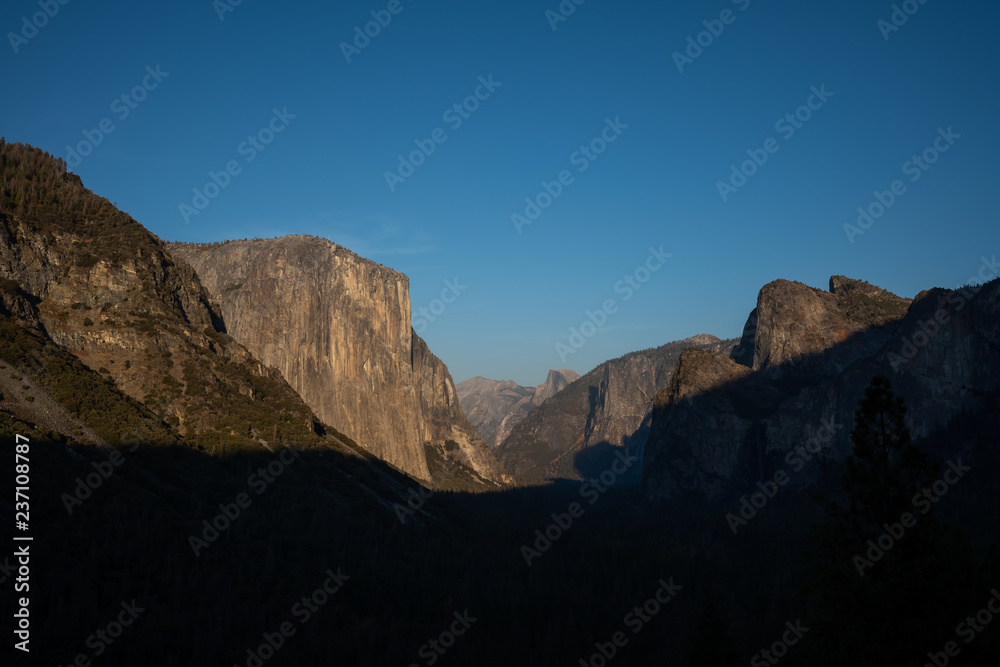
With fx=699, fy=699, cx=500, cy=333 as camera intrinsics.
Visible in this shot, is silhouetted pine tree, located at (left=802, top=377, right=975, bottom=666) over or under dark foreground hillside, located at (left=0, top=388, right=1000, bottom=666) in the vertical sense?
over

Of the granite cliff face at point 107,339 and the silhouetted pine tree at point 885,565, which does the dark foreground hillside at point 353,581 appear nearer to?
the silhouetted pine tree at point 885,565

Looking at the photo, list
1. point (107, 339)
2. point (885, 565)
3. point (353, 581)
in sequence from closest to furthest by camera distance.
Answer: point (885, 565), point (353, 581), point (107, 339)

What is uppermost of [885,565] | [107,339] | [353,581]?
[885,565]

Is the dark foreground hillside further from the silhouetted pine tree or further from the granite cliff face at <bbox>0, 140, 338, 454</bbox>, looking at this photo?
the granite cliff face at <bbox>0, 140, 338, 454</bbox>

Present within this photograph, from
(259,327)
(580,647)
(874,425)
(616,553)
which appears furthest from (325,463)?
(874,425)

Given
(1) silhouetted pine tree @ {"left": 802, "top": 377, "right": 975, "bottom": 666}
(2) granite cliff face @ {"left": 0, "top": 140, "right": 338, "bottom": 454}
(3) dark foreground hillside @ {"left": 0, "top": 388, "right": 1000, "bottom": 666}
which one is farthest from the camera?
(2) granite cliff face @ {"left": 0, "top": 140, "right": 338, "bottom": 454}

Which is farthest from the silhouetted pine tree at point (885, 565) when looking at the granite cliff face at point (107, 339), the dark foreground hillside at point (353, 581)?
the granite cliff face at point (107, 339)

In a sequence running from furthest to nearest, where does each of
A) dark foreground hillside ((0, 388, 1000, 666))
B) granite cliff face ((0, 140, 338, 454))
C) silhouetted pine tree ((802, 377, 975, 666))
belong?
granite cliff face ((0, 140, 338, 454)), dark foreground hillside ((0, 388, 1000, 666)), silhouetted pine tree ((802, 377, 975, 666))

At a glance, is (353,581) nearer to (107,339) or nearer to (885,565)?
(107,339)

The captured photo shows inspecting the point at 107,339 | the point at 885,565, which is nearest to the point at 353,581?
the point at 107,339

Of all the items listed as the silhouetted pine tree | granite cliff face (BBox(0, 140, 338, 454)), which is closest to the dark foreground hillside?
Result: the silhouetted pine tree

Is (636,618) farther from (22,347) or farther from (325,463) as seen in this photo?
(22,347)
